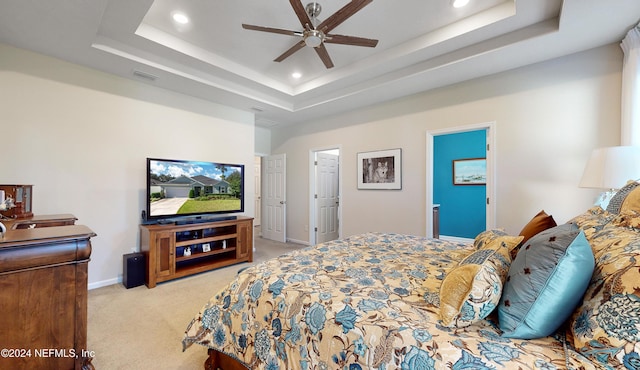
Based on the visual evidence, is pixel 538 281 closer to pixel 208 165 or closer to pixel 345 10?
pixel 345 10

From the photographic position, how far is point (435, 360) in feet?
2.80

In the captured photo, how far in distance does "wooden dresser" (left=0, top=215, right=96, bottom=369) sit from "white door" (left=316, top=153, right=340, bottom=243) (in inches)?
165

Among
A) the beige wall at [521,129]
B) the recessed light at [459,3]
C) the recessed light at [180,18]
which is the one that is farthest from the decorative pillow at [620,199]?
the recessed light at [180,18]

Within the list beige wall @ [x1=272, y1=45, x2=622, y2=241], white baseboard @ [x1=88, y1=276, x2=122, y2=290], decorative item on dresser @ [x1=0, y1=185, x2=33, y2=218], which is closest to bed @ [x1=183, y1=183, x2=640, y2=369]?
beige wall @ [x1=272, y1=45, x2=622, y2=241]

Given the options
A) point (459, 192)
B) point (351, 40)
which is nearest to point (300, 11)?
point (351, 40)

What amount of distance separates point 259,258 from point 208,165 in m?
1.72

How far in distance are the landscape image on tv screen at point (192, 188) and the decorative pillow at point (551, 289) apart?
3.62 meters

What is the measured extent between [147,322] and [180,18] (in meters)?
2.88

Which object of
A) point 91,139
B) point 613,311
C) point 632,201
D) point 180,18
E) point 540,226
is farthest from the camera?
point 91,139

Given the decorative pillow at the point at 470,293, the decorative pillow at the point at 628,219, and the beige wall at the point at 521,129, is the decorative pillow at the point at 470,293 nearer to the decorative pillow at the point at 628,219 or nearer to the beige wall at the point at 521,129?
the decorative pillow at the point at 628,219

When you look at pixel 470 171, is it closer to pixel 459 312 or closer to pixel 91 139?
pixel 459 312

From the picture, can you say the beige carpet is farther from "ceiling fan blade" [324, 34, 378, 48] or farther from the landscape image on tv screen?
"ceiling fan blade" [324, 34, 378, 48]

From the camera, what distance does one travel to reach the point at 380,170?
14.0 feet

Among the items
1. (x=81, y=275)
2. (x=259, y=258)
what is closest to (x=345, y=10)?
(x=81, y=275)
